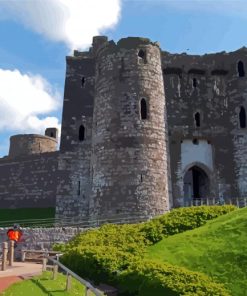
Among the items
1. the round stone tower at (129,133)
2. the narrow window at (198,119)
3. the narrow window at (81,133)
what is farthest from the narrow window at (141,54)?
the narrow window at (81,133)

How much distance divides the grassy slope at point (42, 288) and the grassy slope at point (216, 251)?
118 inches

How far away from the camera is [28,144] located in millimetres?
52438

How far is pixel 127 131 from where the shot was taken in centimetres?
2719

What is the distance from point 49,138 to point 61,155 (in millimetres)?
23798

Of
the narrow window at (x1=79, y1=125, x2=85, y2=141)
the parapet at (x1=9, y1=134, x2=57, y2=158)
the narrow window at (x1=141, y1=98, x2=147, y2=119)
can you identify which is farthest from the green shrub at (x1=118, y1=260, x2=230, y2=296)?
the parapet at (x1=9, y1=134, x2=57, y2=158)

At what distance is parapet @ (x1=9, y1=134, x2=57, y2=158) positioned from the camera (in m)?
52.3

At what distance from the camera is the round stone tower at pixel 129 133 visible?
1023 inches

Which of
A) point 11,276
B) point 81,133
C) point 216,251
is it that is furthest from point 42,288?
point 81,133

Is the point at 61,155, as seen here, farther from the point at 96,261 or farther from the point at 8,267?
the point at 96,261

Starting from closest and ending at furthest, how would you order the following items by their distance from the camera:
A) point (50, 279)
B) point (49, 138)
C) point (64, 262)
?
1. point (50, 279)
2. point (64, 262)
3. point (49, 138)

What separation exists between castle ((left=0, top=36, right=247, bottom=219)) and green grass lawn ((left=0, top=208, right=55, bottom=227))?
27.3ft

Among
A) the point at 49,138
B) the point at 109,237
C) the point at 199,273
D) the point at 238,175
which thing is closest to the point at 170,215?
the point at 109,237

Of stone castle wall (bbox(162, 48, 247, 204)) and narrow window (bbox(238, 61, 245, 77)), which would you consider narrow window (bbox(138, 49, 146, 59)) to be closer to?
stone castle wall (bbox(162, 48, 247, 204))

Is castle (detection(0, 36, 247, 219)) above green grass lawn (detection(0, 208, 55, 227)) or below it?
above
